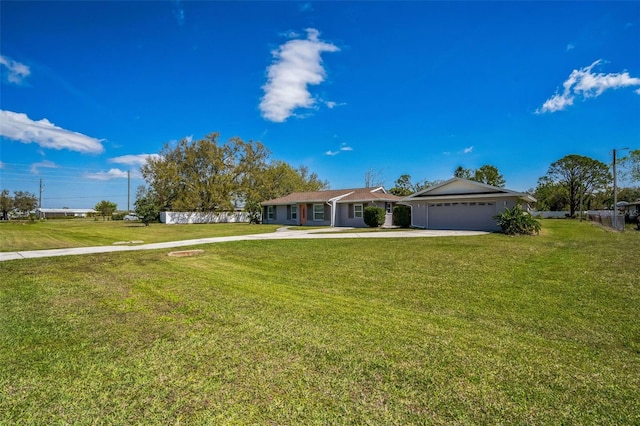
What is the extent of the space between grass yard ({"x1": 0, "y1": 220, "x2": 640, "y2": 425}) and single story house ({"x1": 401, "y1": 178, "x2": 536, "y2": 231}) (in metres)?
13.3

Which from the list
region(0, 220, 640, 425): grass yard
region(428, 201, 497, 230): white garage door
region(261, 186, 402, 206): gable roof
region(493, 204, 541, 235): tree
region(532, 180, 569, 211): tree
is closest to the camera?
region(0, 220, 640, 425): grass yard

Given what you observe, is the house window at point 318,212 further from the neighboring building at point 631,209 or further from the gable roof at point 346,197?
the neighboring building at point 631,209

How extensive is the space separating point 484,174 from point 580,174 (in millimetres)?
15372

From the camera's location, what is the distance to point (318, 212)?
27.6m

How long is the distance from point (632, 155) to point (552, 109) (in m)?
22.9

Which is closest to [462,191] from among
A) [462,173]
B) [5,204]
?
A: [462,173]

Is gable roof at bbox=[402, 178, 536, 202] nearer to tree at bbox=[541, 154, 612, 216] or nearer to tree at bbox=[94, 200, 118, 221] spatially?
tree at bbox=[541, 154, 612, 216]

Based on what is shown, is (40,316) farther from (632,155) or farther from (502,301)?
(632,155)

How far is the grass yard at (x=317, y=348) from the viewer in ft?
7.86

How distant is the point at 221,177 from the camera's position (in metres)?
37.3

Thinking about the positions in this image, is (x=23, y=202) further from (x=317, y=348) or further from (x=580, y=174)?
(x=580, y=174)

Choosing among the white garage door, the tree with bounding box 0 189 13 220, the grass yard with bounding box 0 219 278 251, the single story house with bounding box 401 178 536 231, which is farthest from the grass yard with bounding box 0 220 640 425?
the tree with bounding box 0 189 13 220

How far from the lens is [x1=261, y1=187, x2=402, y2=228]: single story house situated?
83.1ft

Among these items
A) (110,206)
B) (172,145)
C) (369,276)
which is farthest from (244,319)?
(110,206)
